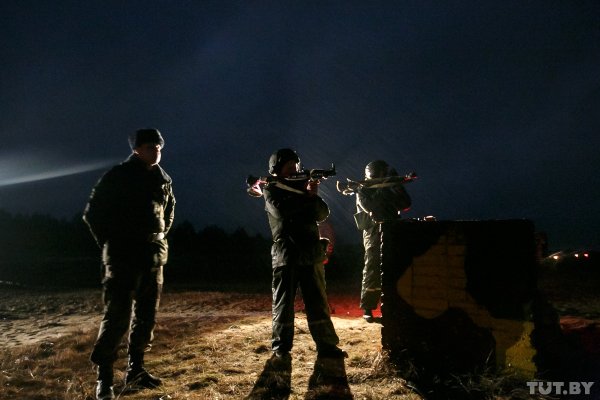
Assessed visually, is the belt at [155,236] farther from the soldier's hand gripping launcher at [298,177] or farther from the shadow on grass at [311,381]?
the shadow on grass at [311,381]

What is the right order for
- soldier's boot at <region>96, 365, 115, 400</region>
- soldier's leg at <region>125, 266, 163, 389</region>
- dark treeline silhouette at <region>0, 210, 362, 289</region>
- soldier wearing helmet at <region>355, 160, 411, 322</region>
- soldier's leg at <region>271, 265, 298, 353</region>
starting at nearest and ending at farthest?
soldier's boot at <region>96, 365, 115, 400</region>
soldier's leg at <region>125, 266, 163, 389</region>
soldier's leg at <region>271, 265, 298, 353</region>
soldier wearing helmet at <region>355, 160, 411, 322</region>
dark treeline silhouette at <region>0, 210, 362, 289</region>

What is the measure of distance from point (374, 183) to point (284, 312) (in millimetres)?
2686

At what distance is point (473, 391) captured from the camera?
3.10 meters

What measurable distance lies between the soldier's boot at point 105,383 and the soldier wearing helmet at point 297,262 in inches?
66.0

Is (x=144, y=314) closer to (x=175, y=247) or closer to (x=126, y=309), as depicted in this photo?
(x=126, y=309)

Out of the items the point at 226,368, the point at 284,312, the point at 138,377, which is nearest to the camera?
the point at 138,377

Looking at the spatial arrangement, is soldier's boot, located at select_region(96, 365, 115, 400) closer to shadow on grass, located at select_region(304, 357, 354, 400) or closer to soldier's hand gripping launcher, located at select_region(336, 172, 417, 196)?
shadow on grass, located at select_region(304, 357, 354, 400)

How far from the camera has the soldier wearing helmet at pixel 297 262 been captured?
13.4 ft

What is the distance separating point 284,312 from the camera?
4.06 metres

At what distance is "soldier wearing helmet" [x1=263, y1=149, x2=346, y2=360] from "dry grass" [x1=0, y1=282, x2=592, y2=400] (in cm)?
27

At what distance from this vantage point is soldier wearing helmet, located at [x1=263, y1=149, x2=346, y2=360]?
13.4 feet

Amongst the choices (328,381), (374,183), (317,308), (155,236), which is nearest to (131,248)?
(155,236)

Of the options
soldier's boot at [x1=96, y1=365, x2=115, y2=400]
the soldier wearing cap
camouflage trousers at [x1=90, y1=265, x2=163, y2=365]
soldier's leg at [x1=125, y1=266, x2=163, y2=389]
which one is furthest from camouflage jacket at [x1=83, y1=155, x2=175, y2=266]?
soldier's boot at [x1=96, y1=365, x2=115, y2=400]

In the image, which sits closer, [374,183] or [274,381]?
[274,381]
